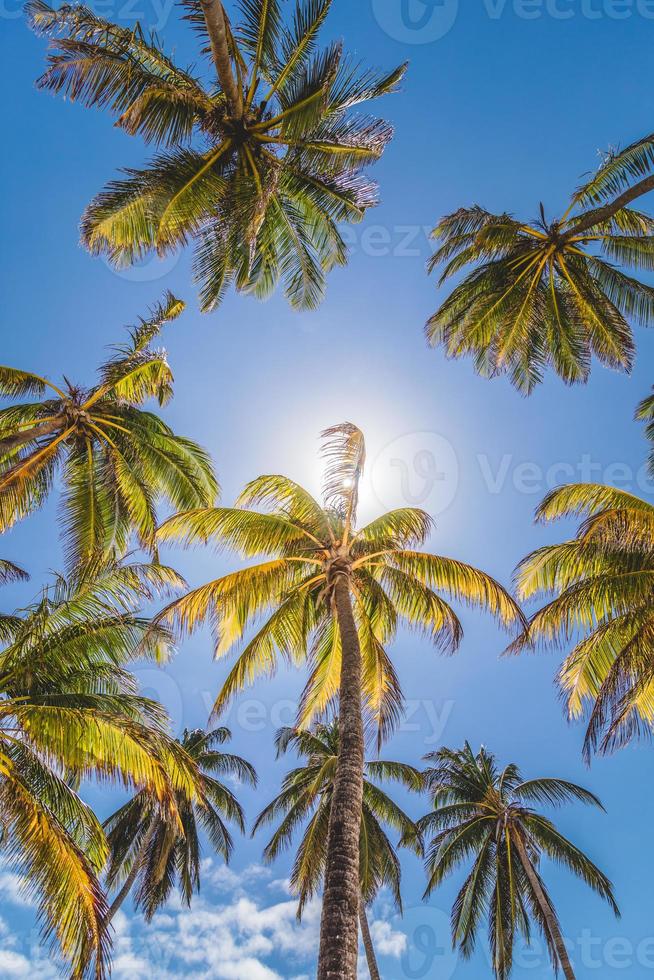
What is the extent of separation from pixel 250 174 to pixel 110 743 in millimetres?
9787

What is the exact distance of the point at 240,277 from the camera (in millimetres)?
13281

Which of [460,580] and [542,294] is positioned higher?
[542,294]

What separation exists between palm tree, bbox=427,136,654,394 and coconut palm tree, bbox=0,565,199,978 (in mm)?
9123

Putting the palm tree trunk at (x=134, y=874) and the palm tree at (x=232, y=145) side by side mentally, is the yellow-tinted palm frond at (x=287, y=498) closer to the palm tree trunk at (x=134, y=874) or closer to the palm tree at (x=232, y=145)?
the palm tree at (x=232, y=145)

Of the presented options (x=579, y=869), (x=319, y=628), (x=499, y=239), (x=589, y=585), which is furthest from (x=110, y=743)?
(x=579, y=869)

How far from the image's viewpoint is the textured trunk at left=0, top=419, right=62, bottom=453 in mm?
11734

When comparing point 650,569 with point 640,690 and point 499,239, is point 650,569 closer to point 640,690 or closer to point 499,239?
point 640,690

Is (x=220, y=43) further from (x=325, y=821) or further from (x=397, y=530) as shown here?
(x=325, y=821)

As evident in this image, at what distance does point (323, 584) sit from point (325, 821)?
31.6ft

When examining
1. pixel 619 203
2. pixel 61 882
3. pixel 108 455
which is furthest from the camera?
pixel 108 455

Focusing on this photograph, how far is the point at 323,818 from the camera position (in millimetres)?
17859

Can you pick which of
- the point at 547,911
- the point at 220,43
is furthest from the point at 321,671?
the point at 547,911

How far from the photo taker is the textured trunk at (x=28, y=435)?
1173cm

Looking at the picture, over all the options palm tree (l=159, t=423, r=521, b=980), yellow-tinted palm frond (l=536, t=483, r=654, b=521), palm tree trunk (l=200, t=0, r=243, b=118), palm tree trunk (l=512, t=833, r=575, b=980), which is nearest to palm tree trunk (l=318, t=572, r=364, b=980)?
palm tree (l=159, t=423, r=521, b=980)
